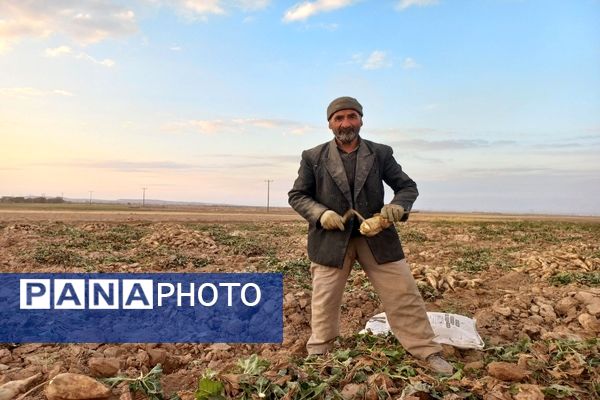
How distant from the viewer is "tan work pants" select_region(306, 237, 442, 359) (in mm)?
3988

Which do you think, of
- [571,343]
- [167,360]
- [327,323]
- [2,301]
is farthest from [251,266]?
[571,343]

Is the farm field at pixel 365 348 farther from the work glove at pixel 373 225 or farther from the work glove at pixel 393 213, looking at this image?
the work glove at pixel 393 213

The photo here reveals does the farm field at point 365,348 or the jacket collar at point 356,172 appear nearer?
the farm field at point 365,348

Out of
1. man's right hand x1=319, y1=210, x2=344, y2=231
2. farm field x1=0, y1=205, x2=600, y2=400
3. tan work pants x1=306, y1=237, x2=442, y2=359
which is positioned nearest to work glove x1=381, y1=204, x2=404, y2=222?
man's right hand x1=319, y1=210, x2=344, y2=231

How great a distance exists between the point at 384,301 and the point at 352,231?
0.63 meters

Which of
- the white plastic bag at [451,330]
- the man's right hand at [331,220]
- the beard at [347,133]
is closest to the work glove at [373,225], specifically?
the man's right hand at [331,220]

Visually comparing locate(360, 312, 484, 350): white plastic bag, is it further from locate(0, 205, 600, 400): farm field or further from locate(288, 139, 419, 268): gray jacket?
locate(288, 139, 419, 268): gray jacket

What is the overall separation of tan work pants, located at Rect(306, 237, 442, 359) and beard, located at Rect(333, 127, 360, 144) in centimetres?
80

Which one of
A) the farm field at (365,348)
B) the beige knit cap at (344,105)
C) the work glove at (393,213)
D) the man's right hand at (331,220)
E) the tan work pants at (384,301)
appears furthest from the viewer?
the tan work pants at (384,301)

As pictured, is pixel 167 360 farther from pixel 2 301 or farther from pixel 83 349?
pixel 2 301

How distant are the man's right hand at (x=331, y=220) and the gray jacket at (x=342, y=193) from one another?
7cm

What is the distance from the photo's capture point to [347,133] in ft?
12.9

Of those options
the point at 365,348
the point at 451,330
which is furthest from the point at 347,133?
the point at 451,330

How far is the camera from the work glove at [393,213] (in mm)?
3654
